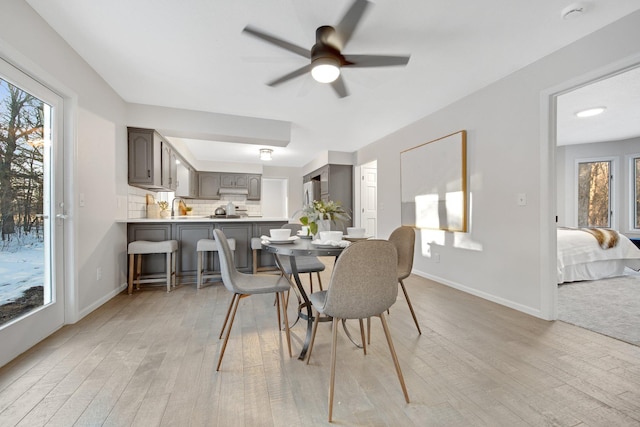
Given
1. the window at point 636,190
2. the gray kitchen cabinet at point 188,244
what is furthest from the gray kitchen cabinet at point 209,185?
the window at point 636,190

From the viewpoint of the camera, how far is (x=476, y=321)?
2.37 m

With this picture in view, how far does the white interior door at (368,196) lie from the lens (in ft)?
20.1

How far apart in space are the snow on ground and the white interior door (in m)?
5.17

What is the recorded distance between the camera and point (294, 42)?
2.21m

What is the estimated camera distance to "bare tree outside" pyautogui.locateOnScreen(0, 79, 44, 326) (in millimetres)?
1729

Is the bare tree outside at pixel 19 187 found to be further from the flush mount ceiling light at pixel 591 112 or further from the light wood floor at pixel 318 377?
the flush mount ceiling light at pixel 591 112

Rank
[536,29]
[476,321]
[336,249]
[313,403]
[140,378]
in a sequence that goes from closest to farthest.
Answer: [313,403] < [140,378] < [336,249] < [536,29] < [476,321]

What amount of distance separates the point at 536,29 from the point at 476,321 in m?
2.46

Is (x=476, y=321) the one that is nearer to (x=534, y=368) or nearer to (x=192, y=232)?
(x=534, y=368)

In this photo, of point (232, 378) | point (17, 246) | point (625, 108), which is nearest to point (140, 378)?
point (232, 378)

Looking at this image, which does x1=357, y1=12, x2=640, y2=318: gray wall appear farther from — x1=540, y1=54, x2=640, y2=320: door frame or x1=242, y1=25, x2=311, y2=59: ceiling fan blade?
x1=242, y1=25, x2=311, y2=59: ceiling fan blade

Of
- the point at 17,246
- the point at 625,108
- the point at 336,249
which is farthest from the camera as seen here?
the point at 625,108

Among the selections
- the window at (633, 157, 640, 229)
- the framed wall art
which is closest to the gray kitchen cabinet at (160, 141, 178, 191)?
→ the framed wall art

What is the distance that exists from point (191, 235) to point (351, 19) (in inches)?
129
